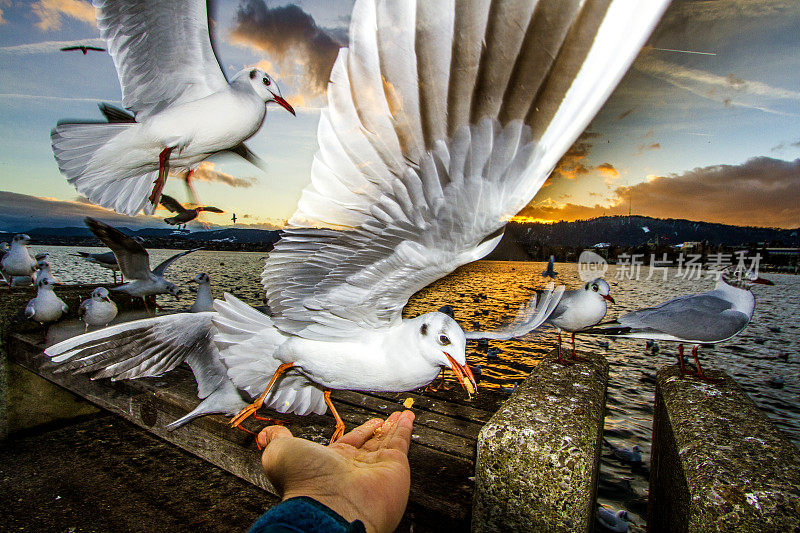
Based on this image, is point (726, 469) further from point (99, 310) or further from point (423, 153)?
point (99, 310)

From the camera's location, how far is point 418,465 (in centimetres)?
175

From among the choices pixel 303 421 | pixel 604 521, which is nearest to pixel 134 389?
pixel 303 421

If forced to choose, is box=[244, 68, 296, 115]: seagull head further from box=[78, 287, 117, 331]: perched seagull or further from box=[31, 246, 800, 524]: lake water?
box=[78, 287, 117, 331]: perched seagull

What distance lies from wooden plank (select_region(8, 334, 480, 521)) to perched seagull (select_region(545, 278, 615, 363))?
81.7 inches

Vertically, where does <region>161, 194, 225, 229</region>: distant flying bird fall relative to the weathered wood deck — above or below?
above

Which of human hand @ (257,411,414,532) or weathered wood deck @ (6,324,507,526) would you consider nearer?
human hand @ (257,411,414,532)

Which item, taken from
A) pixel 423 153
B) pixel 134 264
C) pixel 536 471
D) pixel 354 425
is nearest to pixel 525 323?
pixel 536 471

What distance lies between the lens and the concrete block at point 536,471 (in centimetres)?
124

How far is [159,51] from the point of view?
192cm

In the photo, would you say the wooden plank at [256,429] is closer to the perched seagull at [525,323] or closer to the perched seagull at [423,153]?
the perched seagull at [423,153]

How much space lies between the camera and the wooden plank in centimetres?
162

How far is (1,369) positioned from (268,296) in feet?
13.0

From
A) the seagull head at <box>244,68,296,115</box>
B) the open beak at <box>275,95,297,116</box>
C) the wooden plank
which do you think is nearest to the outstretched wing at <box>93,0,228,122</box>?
the seagull head at <box>244,68,296,115</box>

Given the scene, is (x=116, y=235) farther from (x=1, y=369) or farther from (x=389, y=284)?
(x=389, y=284)
